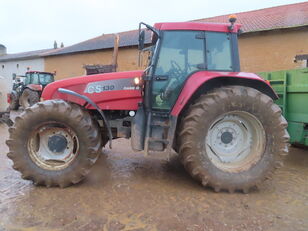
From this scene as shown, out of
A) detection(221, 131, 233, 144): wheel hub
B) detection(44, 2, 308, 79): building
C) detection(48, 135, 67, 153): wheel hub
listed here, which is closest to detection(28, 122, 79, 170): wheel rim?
detection(48, 135, 67, 153): wheel hub

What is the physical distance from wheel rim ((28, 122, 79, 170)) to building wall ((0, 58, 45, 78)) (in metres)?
22.1

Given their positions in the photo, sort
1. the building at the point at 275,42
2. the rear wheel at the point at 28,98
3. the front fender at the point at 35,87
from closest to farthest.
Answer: the building at the point at 275,42 < the rear wheel at the point at 28,98 < the front fender at the point at 35,87

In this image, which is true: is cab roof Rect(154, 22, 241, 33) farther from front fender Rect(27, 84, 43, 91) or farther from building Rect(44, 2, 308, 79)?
front fender Rect(27, 84, 43, 91)

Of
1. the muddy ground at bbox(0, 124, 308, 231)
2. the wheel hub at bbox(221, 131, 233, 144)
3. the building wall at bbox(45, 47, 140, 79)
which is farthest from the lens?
the building wall at bbox(45, 47, 140, 79)

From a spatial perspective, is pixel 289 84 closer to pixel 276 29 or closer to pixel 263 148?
pixel 263 148

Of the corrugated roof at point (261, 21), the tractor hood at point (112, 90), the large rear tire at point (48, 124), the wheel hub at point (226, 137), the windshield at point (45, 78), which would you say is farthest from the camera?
the windshield at point (45, 78)

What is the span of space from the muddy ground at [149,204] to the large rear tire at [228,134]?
0.74 feet

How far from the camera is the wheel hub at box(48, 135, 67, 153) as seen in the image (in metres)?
3.45

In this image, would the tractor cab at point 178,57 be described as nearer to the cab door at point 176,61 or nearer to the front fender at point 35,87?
the cab door at point 176,61

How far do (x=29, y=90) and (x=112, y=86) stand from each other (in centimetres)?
1145

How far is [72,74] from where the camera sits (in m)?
20.7

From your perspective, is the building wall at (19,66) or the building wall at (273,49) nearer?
the building wall at (273,49)

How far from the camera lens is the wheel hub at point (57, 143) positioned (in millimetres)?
3447

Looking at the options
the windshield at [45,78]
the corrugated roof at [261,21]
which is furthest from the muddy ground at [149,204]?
the windshield at [45,78]
